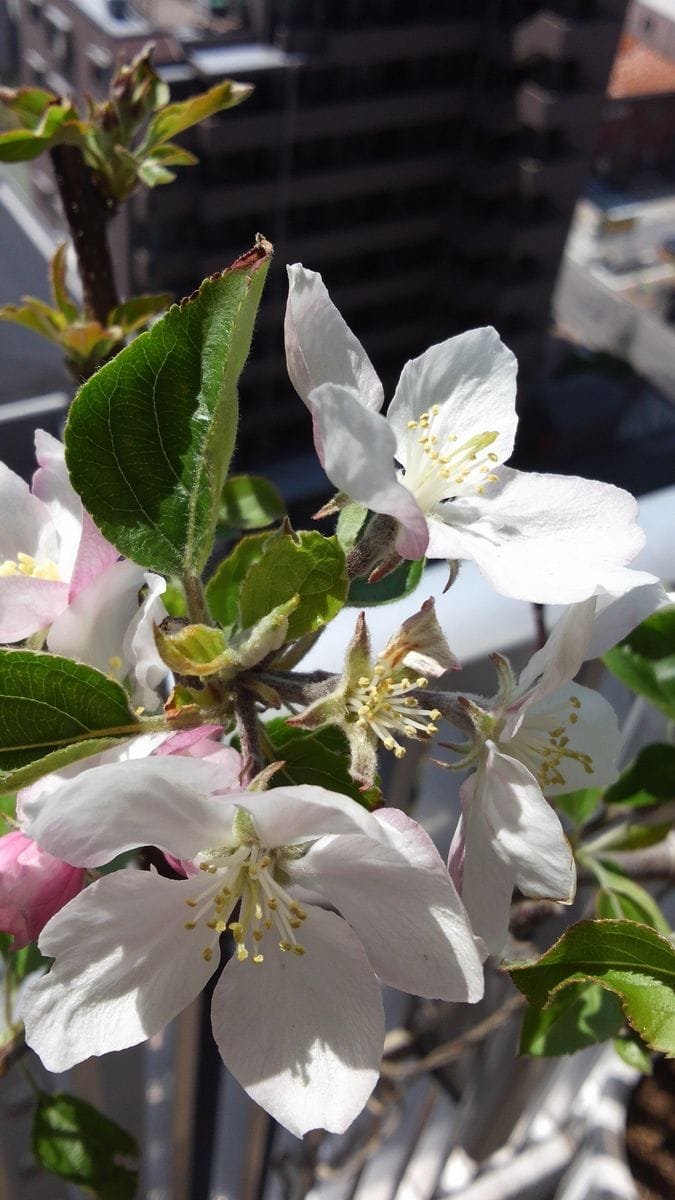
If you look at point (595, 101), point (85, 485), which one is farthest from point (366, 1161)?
point (595, 101)

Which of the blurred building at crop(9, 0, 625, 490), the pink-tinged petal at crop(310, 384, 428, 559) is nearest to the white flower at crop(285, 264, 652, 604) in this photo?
the pink-tinged petal at crop(310, 384, 428, 559)

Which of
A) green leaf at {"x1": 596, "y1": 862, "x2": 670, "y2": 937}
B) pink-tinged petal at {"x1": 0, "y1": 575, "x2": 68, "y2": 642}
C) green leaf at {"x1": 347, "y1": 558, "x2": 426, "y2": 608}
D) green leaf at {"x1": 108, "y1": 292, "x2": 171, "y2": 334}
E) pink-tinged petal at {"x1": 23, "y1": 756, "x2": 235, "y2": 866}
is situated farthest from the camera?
green leaf at {"x1": 596, "y1": 862, "x2": 670, "y2": 937}

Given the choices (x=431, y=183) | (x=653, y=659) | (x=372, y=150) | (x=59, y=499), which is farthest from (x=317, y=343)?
(x=431, y=183)

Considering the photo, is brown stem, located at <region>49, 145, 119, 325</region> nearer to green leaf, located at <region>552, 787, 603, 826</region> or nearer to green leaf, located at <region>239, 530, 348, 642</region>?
green leaf, located at <region>239, 530, 348, 642</region>

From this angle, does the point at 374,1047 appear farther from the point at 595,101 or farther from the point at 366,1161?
the point at 595,101

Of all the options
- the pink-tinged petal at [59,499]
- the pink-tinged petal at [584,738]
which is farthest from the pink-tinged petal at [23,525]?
the pink-tinged petal at [584,738]

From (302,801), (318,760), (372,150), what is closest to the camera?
(302,801)

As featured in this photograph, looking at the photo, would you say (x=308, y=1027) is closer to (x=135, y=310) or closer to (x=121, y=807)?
(x=121, y=807)
